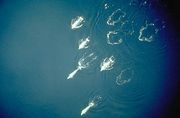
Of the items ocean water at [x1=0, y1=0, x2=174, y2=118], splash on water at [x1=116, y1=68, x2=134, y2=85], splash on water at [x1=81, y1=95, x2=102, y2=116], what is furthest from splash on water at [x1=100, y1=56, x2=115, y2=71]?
splash on water at [x1=81, y1=95, x2=102, y2=116]

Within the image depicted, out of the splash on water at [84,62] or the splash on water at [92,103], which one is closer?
the splash on water at [84,62]

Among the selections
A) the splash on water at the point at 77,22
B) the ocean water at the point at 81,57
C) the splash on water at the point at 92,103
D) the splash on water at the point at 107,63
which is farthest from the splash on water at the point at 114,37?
the splash on water at the point at 92,103

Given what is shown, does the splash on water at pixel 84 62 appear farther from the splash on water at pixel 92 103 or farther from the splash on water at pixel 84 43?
the splash on water at pixel 92 103

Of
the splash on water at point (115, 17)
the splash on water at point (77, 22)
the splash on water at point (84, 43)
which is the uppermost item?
the splash on water at point (77, 22)

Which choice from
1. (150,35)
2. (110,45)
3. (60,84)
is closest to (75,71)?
(60,84)

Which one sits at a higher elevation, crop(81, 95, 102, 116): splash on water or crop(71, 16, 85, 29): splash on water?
crop(71, 16, 85, 29): splash on water

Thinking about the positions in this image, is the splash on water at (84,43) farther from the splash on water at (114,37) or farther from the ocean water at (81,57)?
the splash on water at (114,37)

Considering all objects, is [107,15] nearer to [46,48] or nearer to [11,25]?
[46,48]

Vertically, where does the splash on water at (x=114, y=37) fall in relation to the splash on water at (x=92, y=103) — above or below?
above

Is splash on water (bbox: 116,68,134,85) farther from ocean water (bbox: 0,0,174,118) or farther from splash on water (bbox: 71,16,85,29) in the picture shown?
splash on water (bbox: 71,16,85,29)
